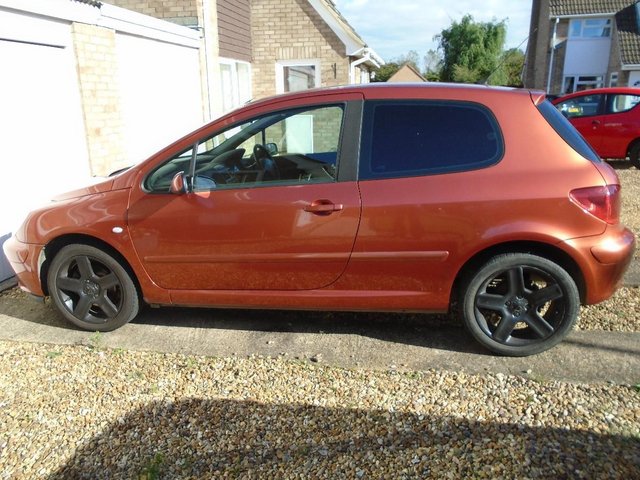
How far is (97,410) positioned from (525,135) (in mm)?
3006

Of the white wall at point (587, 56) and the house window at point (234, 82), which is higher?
the white wall at point (587, 56)

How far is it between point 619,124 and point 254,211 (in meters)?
9.92

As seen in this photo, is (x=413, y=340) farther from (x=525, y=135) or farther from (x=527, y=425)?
(x=525, y=135)

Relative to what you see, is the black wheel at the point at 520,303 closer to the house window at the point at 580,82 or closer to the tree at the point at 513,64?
the house window at the point at 580,82

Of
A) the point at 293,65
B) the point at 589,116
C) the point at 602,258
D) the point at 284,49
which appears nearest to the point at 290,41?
the point at 284,49

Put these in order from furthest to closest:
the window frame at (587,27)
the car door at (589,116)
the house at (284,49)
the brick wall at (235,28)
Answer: the window frame at (587,27) → the house at (284,49) → the brick wall at (235,28) → the car door at (589,116)

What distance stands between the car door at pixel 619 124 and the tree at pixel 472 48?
37.3 meters

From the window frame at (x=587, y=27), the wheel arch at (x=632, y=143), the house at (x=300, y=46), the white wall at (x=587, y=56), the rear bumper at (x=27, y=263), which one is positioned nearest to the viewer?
the rear bumper at (x=27, y=263)

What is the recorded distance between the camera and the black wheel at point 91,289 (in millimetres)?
3848

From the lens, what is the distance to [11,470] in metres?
2.64

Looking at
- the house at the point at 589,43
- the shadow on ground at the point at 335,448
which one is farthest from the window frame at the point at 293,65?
the house at the point at 589,43

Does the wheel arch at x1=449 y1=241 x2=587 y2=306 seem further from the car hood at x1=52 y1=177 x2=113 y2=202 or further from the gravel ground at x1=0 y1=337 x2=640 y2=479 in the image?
the car hood at x1=52 y1=177 x2=113 y2=202

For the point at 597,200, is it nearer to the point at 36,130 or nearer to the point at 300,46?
the point at 36,130

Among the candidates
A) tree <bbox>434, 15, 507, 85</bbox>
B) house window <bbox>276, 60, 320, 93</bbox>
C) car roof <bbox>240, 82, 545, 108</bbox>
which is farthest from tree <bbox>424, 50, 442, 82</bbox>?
car roof <bbox>240, 82, 545, 108</bbox>
